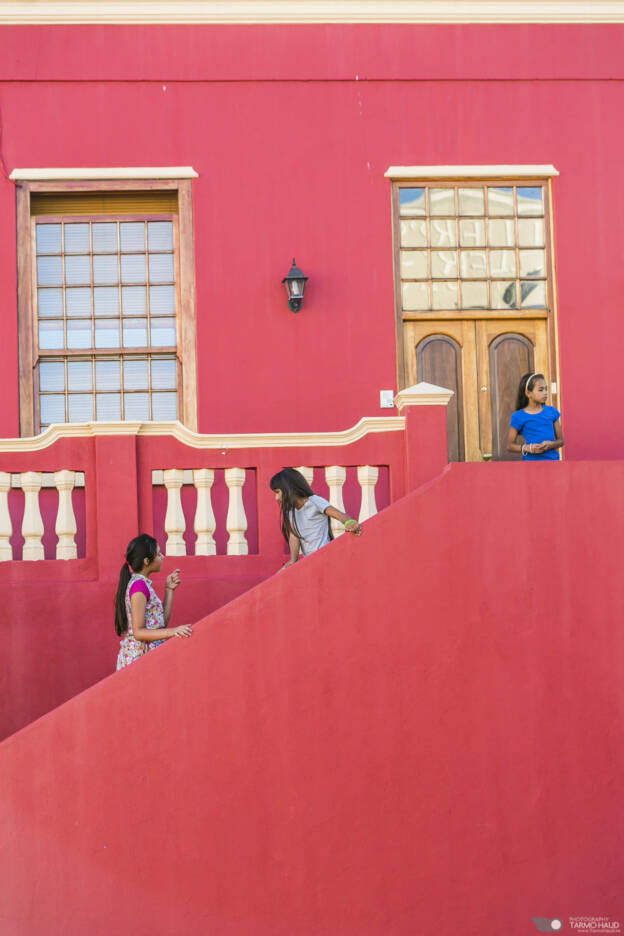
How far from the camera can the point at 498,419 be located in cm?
1006

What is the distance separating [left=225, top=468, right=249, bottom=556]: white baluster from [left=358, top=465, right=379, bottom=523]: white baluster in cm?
70

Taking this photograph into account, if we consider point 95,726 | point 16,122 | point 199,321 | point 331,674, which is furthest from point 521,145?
point 95,726

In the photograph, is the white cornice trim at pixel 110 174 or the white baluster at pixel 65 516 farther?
the white cornice trim at pixel 110 174

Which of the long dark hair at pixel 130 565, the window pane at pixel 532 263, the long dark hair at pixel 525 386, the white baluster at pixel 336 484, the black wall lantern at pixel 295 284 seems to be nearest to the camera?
the long dark hair at pixel 130 565

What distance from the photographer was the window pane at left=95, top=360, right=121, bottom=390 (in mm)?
9977

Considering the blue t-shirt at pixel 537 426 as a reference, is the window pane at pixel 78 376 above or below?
above

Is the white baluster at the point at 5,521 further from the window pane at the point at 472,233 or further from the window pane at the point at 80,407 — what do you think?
the window pane at the point at 472,233

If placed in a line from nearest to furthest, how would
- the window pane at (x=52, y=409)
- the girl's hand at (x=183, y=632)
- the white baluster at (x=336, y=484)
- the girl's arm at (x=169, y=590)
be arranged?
the girl's hand at (x=183, y=632) → the girl's arm at (x=169, y=590) → the white baluster at (x=336, y=484) → the window pane at (x=52, y=409)

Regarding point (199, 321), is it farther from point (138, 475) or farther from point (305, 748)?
point (305, 748)

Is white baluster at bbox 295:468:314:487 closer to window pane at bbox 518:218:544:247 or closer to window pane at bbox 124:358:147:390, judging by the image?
window pane at bbox 124:358:147:390

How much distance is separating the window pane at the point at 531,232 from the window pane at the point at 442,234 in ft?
1.73

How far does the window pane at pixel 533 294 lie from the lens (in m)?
10.2

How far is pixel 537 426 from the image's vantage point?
8266 millimetres

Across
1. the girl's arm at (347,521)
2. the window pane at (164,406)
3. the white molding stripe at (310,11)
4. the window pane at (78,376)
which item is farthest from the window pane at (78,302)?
the girl's arm at (347,521)
